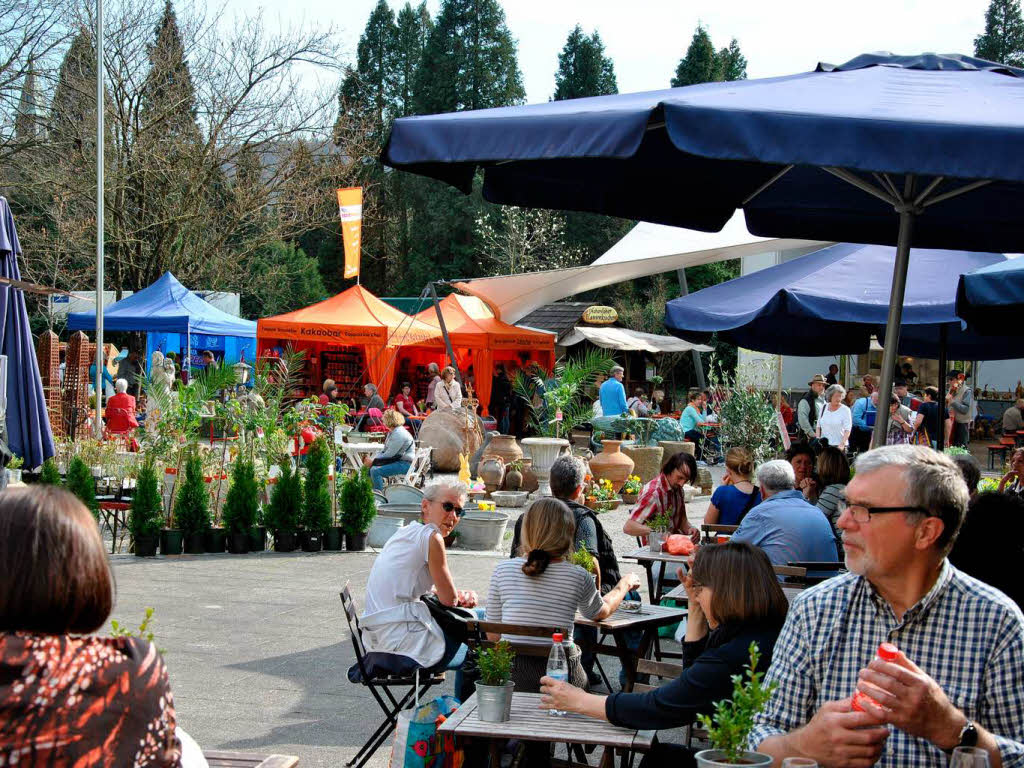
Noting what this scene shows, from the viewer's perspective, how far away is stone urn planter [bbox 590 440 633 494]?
653 inches

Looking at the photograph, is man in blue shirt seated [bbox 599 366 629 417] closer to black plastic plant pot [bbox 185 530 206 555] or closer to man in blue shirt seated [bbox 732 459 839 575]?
black plastic plant pot [bbox 185 530 206 555]

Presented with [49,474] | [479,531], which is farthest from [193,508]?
[479,531]

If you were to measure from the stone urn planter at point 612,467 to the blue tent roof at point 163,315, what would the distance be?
10.7 m

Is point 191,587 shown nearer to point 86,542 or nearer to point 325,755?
point 325,755

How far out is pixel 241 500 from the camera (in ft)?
→ 36.6

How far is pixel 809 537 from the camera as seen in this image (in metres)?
6.07

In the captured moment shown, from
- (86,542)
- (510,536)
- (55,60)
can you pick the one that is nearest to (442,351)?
(55,60)

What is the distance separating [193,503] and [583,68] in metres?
43.0

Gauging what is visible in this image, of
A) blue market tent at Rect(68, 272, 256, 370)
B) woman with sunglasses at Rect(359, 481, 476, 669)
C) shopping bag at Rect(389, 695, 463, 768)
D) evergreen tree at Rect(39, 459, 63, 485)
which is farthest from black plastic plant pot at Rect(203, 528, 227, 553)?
blue market tent at Rect(68, 272, 256, 370)

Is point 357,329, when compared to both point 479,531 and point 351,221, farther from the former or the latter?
point 479,531

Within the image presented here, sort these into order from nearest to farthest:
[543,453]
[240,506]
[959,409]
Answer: [240,506]
[543,453]
[959,409]

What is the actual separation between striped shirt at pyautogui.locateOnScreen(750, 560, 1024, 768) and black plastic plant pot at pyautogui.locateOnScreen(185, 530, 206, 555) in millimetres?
9166

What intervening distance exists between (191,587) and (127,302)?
53.1 ft

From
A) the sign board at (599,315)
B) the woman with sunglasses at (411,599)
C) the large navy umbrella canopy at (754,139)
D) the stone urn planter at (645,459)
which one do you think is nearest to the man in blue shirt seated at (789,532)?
the woman with sunglasses at (411,599)
